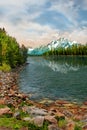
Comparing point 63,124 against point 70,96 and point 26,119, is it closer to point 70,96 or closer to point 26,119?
point 26,119

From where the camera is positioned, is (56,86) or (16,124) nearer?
(16,124)

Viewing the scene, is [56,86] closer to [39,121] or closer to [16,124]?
[39,121]

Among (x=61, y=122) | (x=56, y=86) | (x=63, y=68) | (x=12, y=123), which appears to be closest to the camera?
(x=12, y=123)

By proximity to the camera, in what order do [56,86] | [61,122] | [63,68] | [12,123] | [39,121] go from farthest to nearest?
[63,68], [56,86], [61,122], [12,123], [39,121]

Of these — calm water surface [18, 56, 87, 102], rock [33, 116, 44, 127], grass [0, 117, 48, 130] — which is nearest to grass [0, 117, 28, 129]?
grass [0, 117, 48, 130]

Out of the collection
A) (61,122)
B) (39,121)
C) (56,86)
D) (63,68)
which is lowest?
(63,68)

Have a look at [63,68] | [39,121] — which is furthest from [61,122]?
[63,68]

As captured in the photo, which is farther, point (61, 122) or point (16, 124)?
point (61, 122)

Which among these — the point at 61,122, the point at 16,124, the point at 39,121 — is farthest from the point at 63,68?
the point at 16,124

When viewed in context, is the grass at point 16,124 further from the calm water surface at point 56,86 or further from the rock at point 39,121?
the calm water surface at point 56,86

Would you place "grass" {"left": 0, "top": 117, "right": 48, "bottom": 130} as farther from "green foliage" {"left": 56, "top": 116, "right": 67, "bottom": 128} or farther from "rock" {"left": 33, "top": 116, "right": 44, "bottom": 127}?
"green foliage" {"left": 56, "top": 116, "right": 67, "bottom": 128}

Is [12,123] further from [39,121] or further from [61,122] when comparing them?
[61,122]

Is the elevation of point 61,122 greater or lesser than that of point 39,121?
lesser

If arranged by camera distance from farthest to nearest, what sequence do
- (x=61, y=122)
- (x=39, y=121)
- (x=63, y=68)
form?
(x=63, y=68) < (x=61, y=122) < (x=39, y=121)
